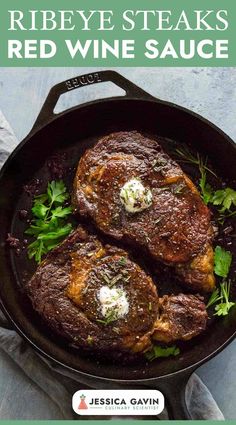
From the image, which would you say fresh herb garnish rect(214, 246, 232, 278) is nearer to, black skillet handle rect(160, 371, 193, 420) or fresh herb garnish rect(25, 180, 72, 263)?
black skillet handle rect(160, 371, 193, 420)

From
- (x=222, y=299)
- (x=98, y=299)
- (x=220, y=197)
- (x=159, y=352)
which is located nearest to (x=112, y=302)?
(x=98, y=299)

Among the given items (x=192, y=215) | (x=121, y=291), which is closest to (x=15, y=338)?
(x=121, y=291)

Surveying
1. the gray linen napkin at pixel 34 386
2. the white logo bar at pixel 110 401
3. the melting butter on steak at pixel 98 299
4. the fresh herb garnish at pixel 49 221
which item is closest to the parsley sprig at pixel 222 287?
the melting butter on steak at pixel 98 299

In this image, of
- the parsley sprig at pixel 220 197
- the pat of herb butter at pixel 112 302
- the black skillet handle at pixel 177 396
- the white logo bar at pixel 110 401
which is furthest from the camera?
the parsley sprig at pixel 220 197

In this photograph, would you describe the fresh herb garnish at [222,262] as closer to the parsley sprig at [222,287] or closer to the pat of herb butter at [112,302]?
the parsley sprig at [222,287]

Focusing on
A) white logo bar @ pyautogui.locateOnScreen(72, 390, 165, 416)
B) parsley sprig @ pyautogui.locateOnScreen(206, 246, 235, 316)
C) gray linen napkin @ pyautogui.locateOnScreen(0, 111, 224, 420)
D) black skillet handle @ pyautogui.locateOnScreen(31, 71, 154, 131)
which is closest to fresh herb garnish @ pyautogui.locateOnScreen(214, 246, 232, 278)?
parsley sprig @ pyautogui.locateOnScreen(206, 246, 235, 316)

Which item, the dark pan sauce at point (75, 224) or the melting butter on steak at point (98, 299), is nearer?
the melting butter on steak at point (98, 299)
